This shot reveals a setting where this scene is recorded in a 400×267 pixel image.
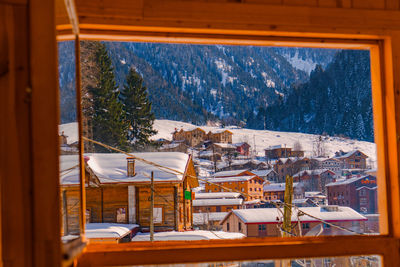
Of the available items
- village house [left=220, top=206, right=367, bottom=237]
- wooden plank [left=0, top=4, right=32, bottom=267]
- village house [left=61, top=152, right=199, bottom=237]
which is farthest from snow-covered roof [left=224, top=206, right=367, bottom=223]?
wooden plank [left=0, top=4, right=32, bottom=267]

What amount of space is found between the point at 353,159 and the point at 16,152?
19636 mm

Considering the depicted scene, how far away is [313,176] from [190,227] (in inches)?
243

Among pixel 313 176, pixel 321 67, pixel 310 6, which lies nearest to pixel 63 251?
pixel 310 6

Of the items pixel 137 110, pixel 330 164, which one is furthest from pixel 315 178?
pixel 137 110

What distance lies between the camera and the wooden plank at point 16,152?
964 mm

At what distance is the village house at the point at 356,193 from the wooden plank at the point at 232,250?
626 inches

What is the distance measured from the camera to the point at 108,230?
14281 millimetres

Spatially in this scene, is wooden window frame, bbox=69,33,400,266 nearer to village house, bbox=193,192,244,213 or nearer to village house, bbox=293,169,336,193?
village house, bbox=193,192,244,213

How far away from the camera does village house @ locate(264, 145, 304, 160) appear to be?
19406 mm

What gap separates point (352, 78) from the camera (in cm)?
1912

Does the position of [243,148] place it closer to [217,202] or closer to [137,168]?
[217,202]

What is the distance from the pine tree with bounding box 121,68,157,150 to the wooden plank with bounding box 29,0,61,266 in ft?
67.6

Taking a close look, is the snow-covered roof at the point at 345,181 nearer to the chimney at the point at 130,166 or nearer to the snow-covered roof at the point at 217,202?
the snow-covered roof at the point at 217,202

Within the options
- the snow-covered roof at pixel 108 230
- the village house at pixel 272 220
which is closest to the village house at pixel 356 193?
the village house at pixel 272 220
